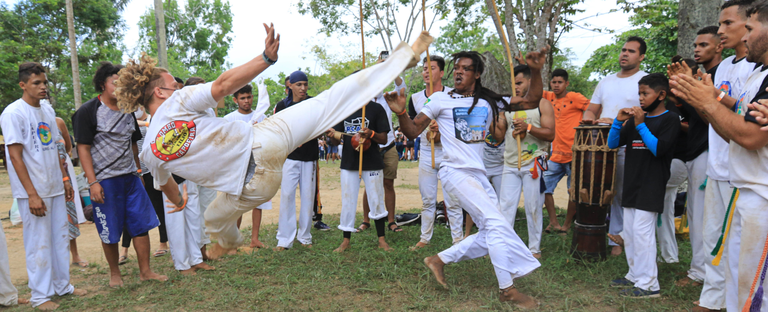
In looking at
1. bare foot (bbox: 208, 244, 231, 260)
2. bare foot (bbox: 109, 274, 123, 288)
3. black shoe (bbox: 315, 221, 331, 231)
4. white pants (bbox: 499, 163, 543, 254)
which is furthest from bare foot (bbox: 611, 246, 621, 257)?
bare foot (bbox: 109, 274, 123, 288)

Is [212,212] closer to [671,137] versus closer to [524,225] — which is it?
[671,137]

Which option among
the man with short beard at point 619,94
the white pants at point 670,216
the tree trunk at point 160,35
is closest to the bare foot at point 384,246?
the man with short beard at point 619,94

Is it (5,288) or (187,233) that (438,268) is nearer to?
(187,233)

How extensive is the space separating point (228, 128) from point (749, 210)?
129 inches

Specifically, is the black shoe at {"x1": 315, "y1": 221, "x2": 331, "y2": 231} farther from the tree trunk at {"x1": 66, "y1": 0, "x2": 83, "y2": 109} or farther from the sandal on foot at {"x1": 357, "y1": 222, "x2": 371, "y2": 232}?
the tree trunk at {"x1": 66, "y1": 0, "x2": 83, "y2": 109}

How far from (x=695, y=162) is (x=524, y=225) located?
9.52 feet

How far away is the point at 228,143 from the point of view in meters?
2.94

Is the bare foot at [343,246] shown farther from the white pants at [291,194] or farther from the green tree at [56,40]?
the green tree at [56,40]

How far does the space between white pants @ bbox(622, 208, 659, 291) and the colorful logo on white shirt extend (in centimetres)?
165

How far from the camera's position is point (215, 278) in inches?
181

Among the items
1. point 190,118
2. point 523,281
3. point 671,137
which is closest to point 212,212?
point 190,118

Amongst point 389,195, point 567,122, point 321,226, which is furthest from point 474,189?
point 321,226

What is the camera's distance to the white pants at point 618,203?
485 centimetres

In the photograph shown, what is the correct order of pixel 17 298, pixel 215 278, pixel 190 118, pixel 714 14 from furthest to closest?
pixel 714 14
pixel 215 278
pixel 17 298
pixel 190 118
